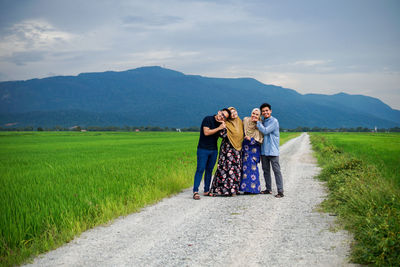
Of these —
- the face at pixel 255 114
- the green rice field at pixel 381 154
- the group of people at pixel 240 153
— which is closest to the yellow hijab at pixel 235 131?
the group of people at pixel 240 153

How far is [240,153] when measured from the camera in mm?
8758

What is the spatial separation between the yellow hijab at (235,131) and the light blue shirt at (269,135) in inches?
20.7

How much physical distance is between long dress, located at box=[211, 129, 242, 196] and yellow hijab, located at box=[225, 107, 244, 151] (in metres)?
0.13

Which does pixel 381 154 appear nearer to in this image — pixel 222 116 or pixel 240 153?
pixel 240 153

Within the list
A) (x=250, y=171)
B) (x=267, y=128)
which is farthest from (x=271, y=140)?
(x=250, y=171)

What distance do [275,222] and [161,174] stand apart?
16.5 feet

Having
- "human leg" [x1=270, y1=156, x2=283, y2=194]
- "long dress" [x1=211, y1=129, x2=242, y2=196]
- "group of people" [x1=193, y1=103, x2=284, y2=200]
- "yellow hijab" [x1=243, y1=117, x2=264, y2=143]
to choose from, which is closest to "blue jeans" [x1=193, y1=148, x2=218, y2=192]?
"group of people" [x1=193, y1=103, x2=284, y2=200]

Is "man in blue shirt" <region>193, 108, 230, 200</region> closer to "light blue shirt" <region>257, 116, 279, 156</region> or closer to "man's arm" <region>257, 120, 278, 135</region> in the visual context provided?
"man's arm" <region>257, 120, 278, 135</region>

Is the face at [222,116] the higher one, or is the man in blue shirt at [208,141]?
the face at [222,116]

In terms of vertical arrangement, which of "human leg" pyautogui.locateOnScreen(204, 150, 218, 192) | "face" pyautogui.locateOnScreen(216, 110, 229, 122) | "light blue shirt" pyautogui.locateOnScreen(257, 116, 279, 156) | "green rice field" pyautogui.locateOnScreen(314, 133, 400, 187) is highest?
"face" pyautogui.locateOnScreen(216, 110, 229, 122)

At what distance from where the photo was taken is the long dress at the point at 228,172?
8.59m

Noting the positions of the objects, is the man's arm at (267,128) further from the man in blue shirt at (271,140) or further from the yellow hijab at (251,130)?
the yellow hijab at (251,130)

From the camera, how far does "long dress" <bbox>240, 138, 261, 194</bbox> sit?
28.6ft

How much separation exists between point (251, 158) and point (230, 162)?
62cm
